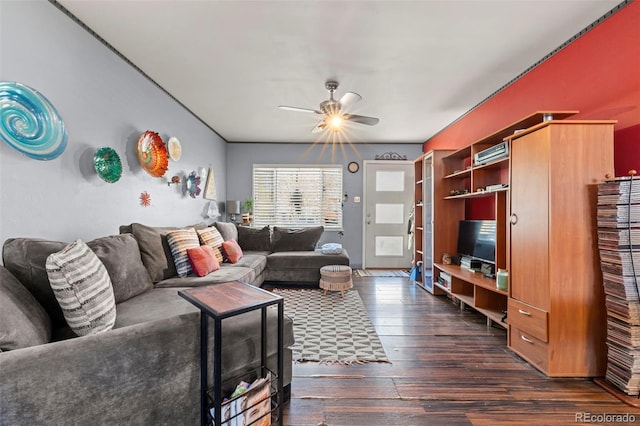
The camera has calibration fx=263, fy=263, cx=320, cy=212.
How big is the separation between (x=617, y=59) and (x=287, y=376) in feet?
10.1

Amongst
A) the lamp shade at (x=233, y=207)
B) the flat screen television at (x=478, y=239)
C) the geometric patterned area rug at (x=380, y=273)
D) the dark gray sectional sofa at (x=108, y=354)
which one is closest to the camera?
the dark gray sectional sofa at (x=108, y=354)

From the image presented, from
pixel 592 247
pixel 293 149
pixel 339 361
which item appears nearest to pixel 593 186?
pixel 592 247

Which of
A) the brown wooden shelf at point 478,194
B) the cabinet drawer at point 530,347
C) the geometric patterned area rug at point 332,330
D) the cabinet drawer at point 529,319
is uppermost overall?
the brown wooden shelf at point 478,194

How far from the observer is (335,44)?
2189mm

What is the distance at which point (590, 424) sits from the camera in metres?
1.45

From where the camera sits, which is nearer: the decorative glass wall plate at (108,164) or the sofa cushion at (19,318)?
the sofa cushion at (19,318)

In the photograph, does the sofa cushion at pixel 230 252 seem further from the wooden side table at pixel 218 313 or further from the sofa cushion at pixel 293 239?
the wooden side table at pixel 218 313

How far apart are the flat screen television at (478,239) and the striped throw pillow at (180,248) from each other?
3103 mm

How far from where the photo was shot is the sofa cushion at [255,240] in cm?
447

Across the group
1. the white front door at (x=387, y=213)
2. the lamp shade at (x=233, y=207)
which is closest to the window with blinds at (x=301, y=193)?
the lamp shade at (x=233, y=207)

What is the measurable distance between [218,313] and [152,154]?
97.1 inches

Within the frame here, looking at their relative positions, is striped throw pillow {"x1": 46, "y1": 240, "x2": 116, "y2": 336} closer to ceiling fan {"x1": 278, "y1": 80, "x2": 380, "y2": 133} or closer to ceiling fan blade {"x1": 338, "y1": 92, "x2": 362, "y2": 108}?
ceiling fan {"x1": 278, "y1": 80, "x2": 380, "y2": 133}

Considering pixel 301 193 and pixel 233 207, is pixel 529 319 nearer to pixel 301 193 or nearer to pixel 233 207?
pixel 301 193

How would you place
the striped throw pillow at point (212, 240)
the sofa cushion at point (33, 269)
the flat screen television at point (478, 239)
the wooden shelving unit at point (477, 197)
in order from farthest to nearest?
the striped throw pillow at point (212, 240) → the flat screen television at point (478, 239) → the wooden shelving unit at point (477, 197) → the sofa cushion at point (33, 269)
